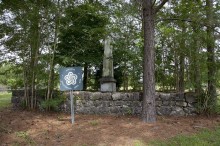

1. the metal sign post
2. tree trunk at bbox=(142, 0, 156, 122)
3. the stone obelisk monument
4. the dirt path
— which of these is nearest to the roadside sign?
the metal sign post

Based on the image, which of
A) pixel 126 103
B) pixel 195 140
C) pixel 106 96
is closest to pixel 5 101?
pixel 106 96

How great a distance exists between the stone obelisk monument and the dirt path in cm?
103

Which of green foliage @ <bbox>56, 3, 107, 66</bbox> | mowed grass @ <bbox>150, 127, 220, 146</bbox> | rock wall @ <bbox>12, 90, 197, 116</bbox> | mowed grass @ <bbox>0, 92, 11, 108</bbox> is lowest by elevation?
mowed grass @ <bbox>150, 127, 220, 146</bbox>

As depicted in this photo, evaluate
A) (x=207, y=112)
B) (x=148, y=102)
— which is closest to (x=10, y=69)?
(x=148, y=102)

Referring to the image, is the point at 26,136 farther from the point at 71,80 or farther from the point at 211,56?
the point at 211,56

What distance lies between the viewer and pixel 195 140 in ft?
13.7

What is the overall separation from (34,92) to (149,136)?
3.86 metres

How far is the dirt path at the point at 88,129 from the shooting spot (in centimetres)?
419

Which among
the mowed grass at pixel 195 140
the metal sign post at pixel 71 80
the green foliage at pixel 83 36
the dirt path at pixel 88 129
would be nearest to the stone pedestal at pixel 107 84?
the dirt path at pixel 88 129

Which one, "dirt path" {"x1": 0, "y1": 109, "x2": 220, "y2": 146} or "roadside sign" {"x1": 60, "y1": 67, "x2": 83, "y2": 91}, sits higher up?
"roadside sign" {"x1": 60, "y1": 67, "x2": 83, "y2": 91}

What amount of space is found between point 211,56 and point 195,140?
2885mm

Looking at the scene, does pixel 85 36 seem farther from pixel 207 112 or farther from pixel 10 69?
pixel 207 112

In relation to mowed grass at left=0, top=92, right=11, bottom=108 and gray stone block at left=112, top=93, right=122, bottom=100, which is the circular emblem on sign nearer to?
gray stone block at left=112, top=93, right=122, bottom=100

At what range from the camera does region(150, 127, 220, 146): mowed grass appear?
13.2ft
